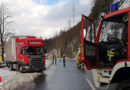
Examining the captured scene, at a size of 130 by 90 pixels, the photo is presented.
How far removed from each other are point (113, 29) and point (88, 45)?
3.14 feet

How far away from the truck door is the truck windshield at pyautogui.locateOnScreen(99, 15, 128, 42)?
0.36 meters

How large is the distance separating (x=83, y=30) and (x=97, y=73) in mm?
1489

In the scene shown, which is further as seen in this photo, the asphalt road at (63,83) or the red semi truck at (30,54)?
the red semi truck at (30,54)

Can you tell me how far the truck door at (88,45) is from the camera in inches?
199

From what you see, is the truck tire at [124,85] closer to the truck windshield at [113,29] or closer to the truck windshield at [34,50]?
the truck windshield at [113,29]

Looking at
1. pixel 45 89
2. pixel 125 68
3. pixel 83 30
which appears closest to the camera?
pixel 125 68

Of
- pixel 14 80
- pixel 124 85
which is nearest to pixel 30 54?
pixel 14 80

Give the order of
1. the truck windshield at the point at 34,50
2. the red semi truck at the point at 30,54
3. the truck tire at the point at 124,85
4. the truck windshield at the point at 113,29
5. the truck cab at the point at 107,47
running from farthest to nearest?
the truck windshield at the point at 34,50, the red semi truck at the point at 30,54, the truck windshield at the point at 113,29, the truck cab at the point at 107,47, the truck tire at the point at 124,85

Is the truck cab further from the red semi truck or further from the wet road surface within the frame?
the red semi truck

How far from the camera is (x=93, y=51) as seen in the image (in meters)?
5.50

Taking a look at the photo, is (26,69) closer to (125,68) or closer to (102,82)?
(102,82)

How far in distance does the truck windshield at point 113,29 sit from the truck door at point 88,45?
36 cm

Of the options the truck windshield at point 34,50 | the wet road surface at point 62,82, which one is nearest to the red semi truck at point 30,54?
the truck windshield at point 34,50

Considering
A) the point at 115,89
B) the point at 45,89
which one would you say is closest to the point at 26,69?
the point at 45,89
